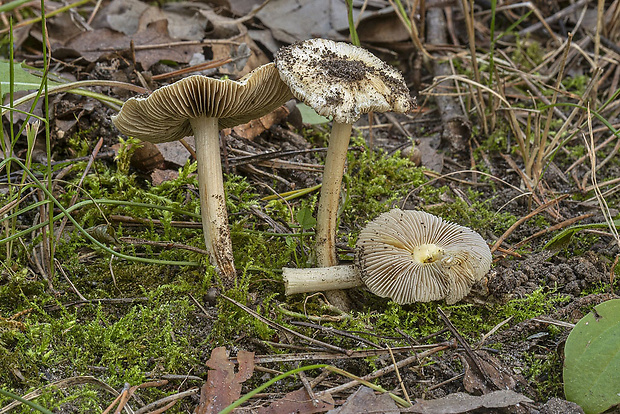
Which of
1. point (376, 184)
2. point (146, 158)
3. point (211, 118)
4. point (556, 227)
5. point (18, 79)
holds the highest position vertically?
point (18, 79)

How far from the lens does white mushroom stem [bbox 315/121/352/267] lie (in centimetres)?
219

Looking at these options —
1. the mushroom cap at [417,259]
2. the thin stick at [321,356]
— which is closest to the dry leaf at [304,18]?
the mushroom cap at [417,259]

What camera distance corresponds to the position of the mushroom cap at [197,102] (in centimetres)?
200

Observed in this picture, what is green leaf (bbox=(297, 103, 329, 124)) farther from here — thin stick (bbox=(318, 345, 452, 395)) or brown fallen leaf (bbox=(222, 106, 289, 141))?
thin stick (bbox=(318, 345, 452, 395))

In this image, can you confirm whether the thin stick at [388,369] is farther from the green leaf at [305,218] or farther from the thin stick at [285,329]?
the green leaf at [305,218]

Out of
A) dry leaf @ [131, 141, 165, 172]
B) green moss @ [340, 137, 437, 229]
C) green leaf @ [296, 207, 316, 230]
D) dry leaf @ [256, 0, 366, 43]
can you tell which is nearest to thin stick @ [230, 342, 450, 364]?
green leaf @ [296, 207, 316, 230]

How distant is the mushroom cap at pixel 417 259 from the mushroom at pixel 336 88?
24 cm

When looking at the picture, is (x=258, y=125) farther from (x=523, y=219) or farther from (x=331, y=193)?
(x=523, y=219)

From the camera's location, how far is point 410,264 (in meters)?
2.21

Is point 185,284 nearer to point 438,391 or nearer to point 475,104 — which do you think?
point 438,391

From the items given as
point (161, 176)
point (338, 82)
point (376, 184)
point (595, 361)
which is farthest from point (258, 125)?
point (595, 361)

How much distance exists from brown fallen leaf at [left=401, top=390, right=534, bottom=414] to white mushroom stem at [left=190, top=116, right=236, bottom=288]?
1000 millimetres

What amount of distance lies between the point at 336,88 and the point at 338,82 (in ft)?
0.12

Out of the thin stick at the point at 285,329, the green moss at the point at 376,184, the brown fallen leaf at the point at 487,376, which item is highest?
the green moss at the point at 376,184
